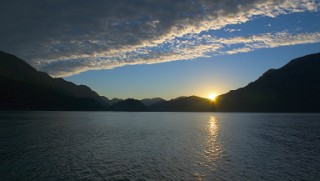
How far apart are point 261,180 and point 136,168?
18170mm

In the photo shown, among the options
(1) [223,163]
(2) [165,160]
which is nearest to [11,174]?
(2) [165,160]

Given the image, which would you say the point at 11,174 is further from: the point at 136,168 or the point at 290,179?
the point at 290,179

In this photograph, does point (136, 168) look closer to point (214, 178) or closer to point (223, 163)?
point (214, 178)

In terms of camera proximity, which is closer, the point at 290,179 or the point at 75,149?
the point at 290,179

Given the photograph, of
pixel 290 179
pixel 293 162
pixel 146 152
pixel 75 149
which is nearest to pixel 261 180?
pixel 290 179

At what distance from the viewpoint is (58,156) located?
53312 mm

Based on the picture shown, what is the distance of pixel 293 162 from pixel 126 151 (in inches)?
1278

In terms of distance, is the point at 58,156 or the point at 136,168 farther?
the point at 58,156

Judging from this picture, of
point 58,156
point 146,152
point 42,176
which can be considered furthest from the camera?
point 146,152

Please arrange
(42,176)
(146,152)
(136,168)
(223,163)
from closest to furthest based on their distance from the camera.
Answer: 1. (42,176)
2. (136,168)
3. (223,163)
4. (146,152)

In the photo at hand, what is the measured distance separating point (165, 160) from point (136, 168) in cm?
861

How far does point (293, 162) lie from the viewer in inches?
2012

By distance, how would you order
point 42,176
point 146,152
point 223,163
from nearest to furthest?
point 42,176
point 223,163
point 146,152

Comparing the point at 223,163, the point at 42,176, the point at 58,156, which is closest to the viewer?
the point at 42,176
